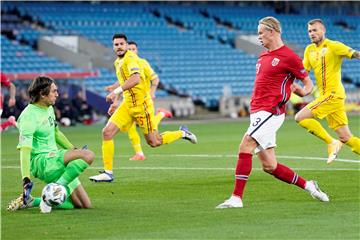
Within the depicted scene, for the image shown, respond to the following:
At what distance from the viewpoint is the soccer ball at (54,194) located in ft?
38.2

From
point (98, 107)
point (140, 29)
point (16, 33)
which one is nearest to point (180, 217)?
point (98, 107)

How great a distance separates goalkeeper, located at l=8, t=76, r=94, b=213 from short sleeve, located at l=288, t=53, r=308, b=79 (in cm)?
263

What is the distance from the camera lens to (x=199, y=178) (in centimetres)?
1603

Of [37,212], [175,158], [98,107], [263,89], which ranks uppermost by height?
[263,89]

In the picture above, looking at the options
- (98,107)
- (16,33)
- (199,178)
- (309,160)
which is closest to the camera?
(199,178)

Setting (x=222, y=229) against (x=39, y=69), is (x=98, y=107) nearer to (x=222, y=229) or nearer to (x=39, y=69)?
(x=39, y=69)

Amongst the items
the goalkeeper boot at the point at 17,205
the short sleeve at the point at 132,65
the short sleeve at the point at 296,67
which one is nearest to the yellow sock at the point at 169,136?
the short sleeve at the point at 132,65

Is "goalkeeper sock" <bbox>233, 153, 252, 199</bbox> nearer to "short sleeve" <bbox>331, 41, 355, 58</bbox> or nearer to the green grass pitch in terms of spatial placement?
the green grass pitch

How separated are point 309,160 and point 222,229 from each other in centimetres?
913

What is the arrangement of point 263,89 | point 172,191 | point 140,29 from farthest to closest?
point 140,29 → point 172,191 → point 263,89

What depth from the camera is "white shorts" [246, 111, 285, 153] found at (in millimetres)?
12203

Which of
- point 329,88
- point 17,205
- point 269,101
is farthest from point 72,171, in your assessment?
point 329,88

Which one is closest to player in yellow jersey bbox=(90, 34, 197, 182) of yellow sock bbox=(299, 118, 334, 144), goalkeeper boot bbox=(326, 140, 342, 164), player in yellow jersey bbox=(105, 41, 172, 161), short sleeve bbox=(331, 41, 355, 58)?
player in yellow jersey bbox=(105, 41, 172, 161)

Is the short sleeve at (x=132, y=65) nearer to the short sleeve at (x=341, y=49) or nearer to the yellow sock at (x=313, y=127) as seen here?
the yellow sock at (x=313, y=127)
